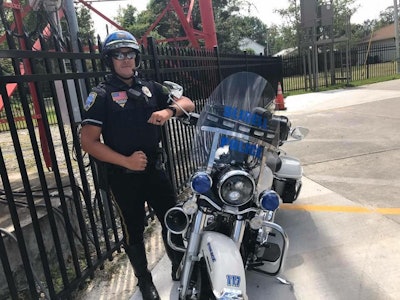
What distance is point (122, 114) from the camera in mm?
2588

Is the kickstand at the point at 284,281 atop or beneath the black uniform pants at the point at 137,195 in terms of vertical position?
beneath

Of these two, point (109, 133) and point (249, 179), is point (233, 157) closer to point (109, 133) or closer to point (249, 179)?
point (249, 179)

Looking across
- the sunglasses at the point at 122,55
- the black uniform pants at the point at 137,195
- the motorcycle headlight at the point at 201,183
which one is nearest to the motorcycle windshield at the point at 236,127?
the motorcycle headlight at the point at 201,183

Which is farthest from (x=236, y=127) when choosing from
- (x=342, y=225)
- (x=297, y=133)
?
(x=342, y=225)

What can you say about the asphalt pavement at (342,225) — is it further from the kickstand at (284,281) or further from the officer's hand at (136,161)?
the officer's hand at (136,161)

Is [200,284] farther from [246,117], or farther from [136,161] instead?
[246,117]

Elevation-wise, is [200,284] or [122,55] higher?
[122,55]

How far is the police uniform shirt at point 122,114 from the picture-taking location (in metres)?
2.51

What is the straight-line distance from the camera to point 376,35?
189 ft

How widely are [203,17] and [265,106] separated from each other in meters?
10.1

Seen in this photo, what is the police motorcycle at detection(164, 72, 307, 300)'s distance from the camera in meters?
2.21

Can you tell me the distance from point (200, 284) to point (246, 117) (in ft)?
3.50

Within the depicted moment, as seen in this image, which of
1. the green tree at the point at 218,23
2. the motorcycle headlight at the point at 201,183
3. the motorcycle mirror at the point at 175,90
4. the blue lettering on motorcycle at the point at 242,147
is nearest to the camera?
the motorcycle headlight at the point at 201,183

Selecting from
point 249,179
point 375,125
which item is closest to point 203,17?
point 375,125
